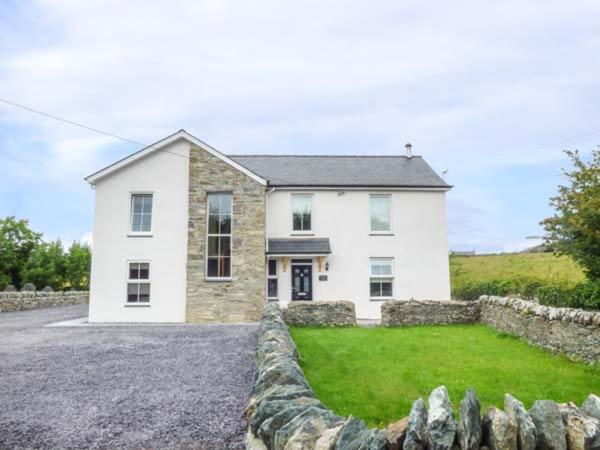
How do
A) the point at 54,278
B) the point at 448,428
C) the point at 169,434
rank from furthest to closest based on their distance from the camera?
the point at 54,278
the point at 169,434
the point at 448,428

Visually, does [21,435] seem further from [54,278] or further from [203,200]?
[54,278]

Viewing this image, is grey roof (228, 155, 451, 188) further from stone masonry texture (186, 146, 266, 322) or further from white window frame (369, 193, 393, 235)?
stone masonry texture (186, 146, 266, 322)

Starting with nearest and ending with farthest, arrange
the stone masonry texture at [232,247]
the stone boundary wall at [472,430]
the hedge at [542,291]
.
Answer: the stone boundary wall at [472,430], the hedge at [542,291], the stone masonry texture at [232,247]

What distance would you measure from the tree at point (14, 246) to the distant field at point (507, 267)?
30.1m

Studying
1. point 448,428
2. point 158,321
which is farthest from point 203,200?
point 448,428

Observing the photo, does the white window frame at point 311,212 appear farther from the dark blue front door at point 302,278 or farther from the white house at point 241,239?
the dark blue front door at point 302,278

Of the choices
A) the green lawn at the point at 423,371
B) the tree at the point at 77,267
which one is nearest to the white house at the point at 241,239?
the green lawn at the point at 423,371

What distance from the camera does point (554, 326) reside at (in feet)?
34.2

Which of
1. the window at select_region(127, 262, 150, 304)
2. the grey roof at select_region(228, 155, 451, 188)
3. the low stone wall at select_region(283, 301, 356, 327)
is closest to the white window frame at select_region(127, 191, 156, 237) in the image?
the window at select_region(127, 262, 150, 304)

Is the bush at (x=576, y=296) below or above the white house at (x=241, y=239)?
below

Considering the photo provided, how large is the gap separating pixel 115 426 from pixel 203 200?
523 inches

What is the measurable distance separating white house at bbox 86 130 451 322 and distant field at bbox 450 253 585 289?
6.35m

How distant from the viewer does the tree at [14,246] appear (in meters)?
30.5

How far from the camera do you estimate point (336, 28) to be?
1074cm
